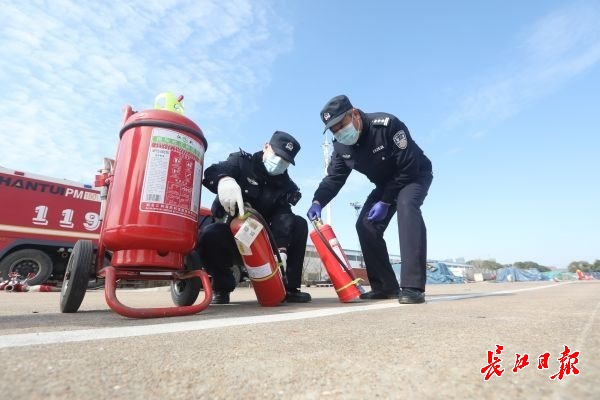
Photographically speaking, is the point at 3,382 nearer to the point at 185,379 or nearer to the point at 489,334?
the point at 185,379

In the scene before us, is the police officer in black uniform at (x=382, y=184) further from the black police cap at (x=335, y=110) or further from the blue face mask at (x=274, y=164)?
the blue face mask at (x=274, y=164)

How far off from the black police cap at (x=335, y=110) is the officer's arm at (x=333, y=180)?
47cm

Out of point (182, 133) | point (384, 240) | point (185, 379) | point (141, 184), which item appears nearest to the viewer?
point (185, 379)

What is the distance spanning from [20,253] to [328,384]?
8.47 metres

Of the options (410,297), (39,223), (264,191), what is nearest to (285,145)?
(264,191)

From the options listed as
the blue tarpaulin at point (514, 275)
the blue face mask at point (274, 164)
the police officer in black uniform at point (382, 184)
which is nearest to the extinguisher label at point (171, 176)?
the blue face mask at point (274, 164)

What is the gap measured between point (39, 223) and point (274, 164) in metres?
7.00

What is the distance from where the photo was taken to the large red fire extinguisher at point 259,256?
2.18 meters

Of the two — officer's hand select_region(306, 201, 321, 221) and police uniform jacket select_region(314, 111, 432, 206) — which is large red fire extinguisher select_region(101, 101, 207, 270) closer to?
officer's hand select_region(306, 201, 321, 221)

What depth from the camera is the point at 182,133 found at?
2010 mm

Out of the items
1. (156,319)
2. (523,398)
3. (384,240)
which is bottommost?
(523,398)

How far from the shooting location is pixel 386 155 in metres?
2.80

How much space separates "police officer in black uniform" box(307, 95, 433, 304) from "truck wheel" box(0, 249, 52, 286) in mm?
6800

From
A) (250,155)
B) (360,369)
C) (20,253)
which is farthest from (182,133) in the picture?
(20,253)
